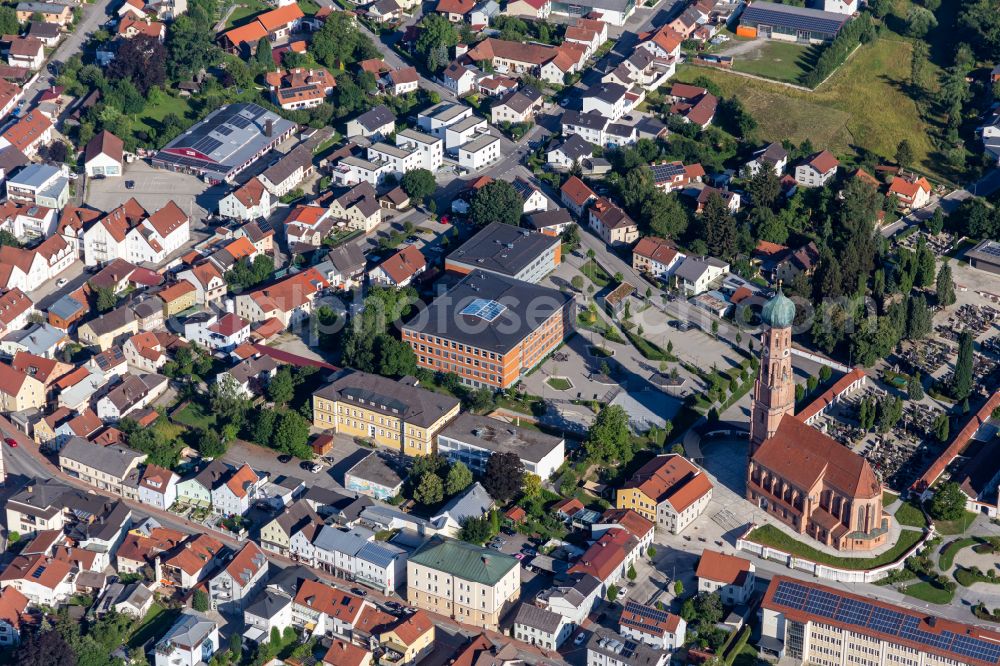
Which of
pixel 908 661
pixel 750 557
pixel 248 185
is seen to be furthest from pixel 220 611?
pixel 248 185

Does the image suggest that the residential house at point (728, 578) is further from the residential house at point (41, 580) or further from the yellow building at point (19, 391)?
the yellow building at point (19, 391)

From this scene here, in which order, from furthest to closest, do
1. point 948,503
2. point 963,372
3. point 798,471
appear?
1. point 963,372
2. point 948,503
3. point 798,471

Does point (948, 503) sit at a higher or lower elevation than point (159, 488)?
lower

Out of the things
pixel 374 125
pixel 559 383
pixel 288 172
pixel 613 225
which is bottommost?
pixel 559 383

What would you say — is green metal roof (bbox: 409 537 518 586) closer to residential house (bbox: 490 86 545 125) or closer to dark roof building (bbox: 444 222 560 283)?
dark roof building (bbox: 444 222 560 283)

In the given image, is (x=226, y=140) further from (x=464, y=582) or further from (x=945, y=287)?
(x=945, y=287)

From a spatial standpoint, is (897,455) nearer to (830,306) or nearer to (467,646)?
(830,306)

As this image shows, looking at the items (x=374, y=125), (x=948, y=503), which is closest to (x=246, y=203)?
(x=374, y=125)
